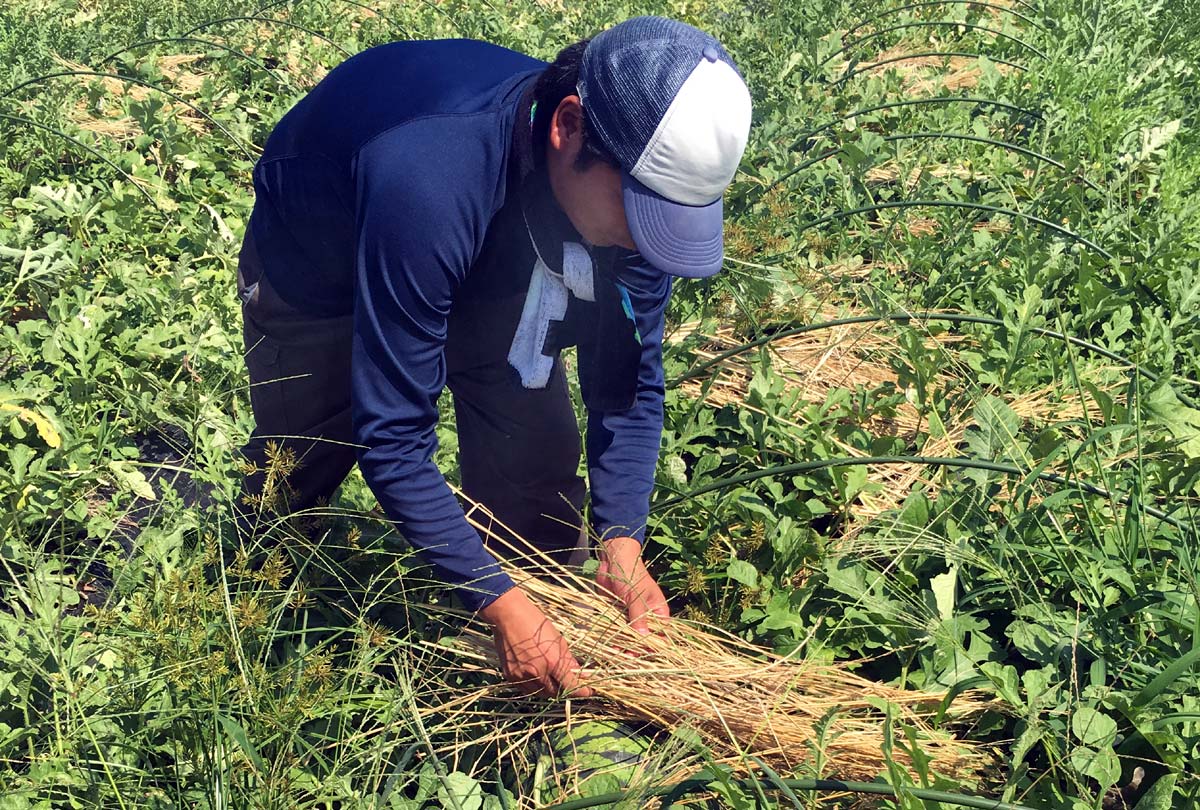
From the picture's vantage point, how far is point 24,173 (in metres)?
4.08

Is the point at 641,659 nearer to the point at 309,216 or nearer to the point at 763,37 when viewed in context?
the point at 309,216

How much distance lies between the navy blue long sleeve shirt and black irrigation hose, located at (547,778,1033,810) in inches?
14.4

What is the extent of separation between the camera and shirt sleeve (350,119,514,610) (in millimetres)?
1652

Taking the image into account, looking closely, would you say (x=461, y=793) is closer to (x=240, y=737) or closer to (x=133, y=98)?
(x=240, y=737)

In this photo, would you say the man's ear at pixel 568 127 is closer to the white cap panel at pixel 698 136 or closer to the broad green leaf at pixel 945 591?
the white cap panel at pixel 698 136

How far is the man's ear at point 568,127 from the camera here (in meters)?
1.65

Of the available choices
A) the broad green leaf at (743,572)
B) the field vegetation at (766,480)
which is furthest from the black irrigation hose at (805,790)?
the broad green leaf at (743,572)

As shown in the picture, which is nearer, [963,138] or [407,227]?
[407,227]

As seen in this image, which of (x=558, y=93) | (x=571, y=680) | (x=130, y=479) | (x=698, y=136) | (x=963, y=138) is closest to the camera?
(x=698, y=136)

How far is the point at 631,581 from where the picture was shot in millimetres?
2154

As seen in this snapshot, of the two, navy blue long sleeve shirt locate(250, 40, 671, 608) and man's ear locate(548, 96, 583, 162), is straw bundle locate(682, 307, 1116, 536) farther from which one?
man's ear locate(548, 96, 583, 162)

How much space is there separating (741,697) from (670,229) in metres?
0.91

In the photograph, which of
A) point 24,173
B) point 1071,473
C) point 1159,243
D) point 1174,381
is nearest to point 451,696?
point 1071,473

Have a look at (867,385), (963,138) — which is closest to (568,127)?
(867,385)
